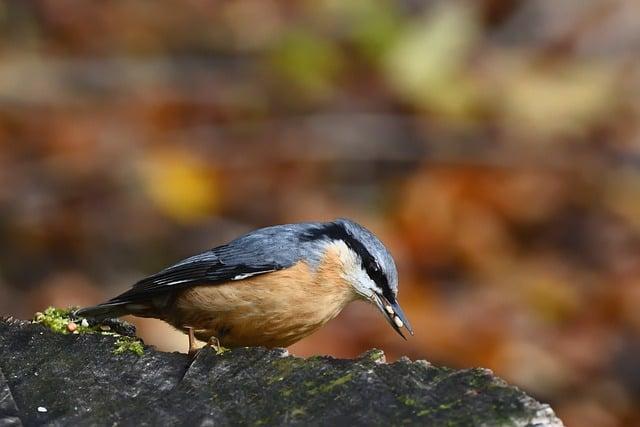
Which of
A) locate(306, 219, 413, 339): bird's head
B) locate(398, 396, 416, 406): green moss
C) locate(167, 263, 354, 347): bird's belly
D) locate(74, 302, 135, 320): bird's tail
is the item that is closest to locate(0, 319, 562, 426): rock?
locate(398, 396, 416, 406): green moss

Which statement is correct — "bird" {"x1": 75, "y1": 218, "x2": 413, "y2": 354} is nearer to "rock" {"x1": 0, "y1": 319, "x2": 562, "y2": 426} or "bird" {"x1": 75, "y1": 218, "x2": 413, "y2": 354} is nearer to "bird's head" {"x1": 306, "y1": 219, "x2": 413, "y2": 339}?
"bird's head" {"x1": 306, "y1": 219, "x2": 413, "y2": 339}

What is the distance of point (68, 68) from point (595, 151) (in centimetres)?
442

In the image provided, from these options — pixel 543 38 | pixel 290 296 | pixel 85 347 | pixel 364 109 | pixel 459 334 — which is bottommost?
pixel 85 347

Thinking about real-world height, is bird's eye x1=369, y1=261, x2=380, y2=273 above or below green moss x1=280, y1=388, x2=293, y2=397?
above

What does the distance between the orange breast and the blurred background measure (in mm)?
2743

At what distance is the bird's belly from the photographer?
13.2 ft

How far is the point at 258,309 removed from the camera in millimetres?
4012

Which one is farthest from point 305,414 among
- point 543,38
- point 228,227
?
point 543,38

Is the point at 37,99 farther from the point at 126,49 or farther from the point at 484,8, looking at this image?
the point at 484,8

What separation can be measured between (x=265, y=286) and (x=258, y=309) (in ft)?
0.36

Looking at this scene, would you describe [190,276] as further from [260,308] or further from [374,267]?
[374,267]

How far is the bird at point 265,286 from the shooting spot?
4.04 meters

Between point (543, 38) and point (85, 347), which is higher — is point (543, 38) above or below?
above

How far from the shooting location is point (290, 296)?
4.10 meters
